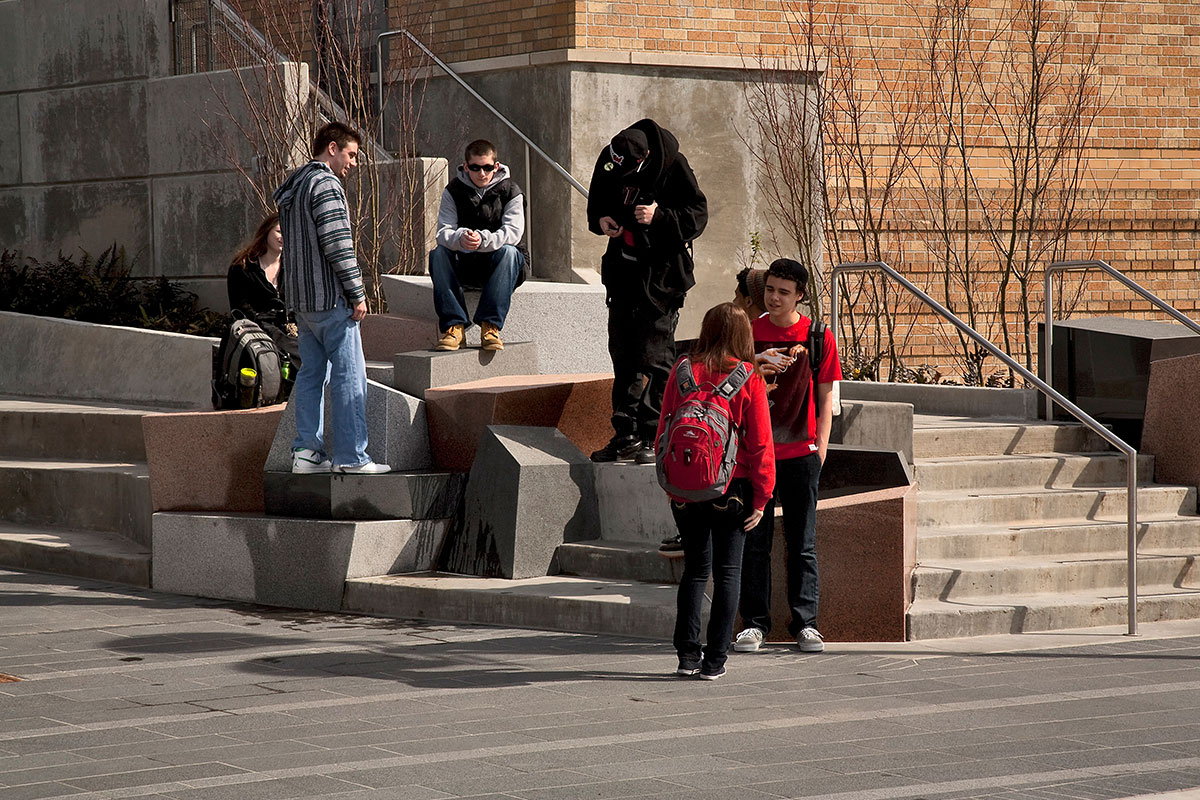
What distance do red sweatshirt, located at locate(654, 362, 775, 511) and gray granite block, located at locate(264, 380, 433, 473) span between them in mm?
2922

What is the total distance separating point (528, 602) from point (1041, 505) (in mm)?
3424

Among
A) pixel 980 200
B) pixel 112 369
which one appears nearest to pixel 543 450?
pixel 112 369

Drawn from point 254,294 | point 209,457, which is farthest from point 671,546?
point 254,294

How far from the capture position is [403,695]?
7098 millimetres

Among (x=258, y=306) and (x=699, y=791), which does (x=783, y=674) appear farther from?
(x=258, y=306)

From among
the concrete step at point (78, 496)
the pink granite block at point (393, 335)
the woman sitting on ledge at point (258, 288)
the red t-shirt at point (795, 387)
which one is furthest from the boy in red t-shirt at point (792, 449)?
the concrete step at point (78, 496)

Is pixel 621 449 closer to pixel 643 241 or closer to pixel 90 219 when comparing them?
pixel 643 241

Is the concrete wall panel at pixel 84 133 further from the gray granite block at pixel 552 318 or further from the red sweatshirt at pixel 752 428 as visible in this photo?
the red sweatshirt at pixel 752 428

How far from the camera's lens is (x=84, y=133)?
16391 mm

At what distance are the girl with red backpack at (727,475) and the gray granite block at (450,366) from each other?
308 centimetres

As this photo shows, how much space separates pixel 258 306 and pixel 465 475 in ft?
7.53

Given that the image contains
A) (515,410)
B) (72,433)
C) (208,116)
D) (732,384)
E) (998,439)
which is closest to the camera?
(732,384)

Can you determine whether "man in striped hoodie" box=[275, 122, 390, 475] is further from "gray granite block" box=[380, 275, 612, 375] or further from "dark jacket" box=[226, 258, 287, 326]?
"gray granite block" box=[380, 275, 612, 375]

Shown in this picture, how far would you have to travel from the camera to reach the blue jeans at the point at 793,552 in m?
8.10
